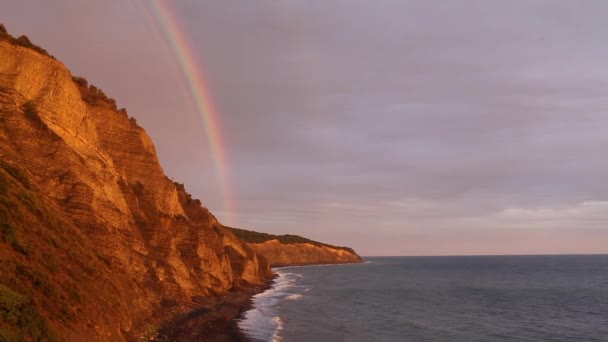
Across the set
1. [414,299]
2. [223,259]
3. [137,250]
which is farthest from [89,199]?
[414,299]

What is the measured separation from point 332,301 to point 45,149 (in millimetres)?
46404

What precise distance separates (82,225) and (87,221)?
563 mm

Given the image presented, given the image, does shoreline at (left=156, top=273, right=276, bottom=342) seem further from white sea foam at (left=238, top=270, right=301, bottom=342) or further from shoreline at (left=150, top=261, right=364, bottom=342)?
white sea foam at (left=238, top=270, right=301, bottom=342)

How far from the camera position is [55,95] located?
3825 cm

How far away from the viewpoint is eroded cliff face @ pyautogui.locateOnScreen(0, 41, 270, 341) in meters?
19.6

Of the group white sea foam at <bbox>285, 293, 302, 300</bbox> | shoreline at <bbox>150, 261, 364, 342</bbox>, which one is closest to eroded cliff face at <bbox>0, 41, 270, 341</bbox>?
shoreline at <bbox>150, 261, 364, 342</bbox>

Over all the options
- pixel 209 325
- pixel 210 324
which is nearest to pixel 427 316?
pixel 210 324

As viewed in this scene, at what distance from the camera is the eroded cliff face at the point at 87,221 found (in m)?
19.6

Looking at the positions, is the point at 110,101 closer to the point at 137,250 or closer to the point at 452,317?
the point at 137,250

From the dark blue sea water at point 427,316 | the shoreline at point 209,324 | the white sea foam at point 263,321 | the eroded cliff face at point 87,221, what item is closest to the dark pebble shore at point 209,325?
the shoreline at point 209,324

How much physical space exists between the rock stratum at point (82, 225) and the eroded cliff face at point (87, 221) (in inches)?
3.3

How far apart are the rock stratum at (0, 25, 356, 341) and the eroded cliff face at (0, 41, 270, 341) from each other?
84 mm

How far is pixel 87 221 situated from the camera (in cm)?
3247

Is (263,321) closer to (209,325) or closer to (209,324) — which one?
(209,324)
